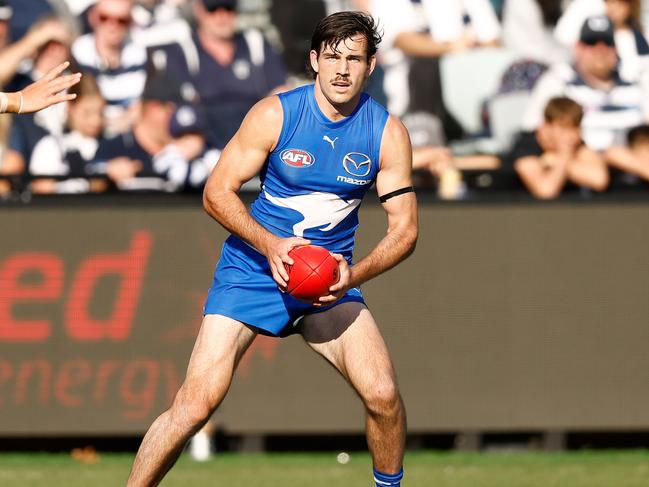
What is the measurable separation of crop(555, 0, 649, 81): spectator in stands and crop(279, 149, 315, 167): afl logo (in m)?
5.86

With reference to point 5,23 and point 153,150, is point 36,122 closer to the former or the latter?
point 153,150

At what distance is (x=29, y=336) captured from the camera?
9758mm

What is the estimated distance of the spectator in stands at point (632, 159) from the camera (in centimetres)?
1065

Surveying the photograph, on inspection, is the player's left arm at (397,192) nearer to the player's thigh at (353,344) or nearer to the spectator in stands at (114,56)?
the player's thigh at (353,344)

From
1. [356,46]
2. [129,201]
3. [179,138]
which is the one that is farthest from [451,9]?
[356,46]

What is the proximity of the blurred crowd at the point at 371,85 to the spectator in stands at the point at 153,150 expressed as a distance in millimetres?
12

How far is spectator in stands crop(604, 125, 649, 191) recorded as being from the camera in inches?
419

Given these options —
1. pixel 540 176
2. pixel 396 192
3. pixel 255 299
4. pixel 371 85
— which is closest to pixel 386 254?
pixel 396 192

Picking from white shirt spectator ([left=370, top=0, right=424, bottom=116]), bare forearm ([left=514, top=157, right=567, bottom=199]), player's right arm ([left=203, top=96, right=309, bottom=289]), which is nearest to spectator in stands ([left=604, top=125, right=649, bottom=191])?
bare forearm ([left=514, top=157, right=567, bottom=199])

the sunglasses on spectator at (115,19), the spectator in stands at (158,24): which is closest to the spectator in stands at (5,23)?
the sunglasses on spectator at (115,19)

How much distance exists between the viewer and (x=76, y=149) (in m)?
10.3

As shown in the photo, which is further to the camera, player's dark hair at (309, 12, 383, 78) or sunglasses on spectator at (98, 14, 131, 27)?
sunglasses on spectator at (98, 14, 131, 27)

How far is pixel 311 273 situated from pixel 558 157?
4872 mm

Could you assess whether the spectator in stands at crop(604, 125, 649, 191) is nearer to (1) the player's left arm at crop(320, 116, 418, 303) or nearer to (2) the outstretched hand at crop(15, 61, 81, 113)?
(1) the player's left arm at crop(320, 116, 418, 303)
